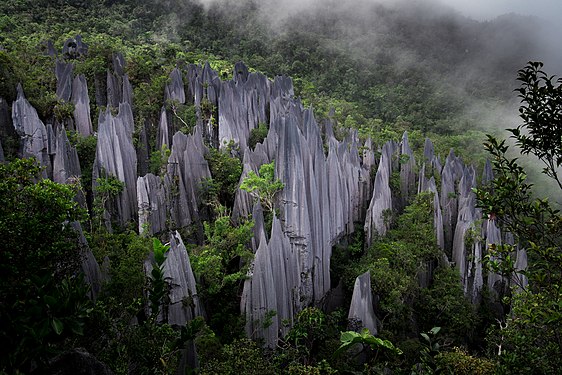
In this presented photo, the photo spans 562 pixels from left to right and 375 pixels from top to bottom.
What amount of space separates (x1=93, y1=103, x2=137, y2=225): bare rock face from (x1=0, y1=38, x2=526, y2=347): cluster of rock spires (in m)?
0.05

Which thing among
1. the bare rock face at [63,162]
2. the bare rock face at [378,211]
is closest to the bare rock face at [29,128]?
the bare rock face at [63,162]

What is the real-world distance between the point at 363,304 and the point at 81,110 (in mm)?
16950

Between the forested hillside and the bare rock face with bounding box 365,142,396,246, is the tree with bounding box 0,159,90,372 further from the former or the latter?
the bare rock face with bounding box 365,142,396,246

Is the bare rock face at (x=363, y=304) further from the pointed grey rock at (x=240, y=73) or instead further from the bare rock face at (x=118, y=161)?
the pointed grey rock at (x=240, y=73)

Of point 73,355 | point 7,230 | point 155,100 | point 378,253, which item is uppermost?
point 155,100

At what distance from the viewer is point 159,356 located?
708 centimetres

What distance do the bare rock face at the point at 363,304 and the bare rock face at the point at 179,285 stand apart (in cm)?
595

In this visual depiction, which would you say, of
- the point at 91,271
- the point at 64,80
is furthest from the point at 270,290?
the point at 64,80

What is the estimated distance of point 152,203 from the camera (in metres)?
16.4

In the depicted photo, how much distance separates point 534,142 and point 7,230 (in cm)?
767

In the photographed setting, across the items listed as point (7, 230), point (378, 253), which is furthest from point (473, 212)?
point (7, 230)

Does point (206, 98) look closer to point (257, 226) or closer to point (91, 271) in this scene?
point (257, 226)

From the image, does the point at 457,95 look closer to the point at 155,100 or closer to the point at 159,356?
the point at 155,100

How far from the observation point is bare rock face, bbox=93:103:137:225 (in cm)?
1692
